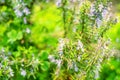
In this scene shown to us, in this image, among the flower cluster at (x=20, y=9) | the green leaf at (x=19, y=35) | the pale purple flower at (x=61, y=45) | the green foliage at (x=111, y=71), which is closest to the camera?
the pale purple flower at (x=61, y=45)

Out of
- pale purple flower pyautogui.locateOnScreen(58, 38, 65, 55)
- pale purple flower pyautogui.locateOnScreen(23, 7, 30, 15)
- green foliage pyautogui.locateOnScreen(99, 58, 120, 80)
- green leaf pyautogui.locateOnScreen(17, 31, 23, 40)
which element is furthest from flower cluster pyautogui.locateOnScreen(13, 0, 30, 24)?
green foliage pyautogui.locateOnScreen(99, 58, 120, 80)

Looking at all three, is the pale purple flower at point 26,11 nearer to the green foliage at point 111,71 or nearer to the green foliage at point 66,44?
the green foliage at point 66,44

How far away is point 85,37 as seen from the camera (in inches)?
158

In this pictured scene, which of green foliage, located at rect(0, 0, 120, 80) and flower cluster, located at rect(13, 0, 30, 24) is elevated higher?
flower cluster, located at rect(13, 0, 30, 24)

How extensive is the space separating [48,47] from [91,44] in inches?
52.2

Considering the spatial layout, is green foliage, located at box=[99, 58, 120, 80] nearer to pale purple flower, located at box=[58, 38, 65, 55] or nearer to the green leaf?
the green leaf

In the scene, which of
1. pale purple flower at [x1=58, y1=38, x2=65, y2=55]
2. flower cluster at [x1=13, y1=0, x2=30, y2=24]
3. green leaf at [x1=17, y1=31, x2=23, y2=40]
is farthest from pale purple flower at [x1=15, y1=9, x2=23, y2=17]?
pale purple flower at [x1=58, y1=38, x2=65, y2=55]

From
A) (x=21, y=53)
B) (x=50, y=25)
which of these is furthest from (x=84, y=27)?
(x=50, y=25)

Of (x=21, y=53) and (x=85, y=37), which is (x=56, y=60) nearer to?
(x=85, y=37)

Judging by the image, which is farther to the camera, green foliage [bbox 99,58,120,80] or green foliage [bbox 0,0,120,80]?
green foliage [bbox 99,58,120,80]

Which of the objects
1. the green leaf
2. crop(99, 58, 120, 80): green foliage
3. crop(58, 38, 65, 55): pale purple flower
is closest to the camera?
crop(58, 38, 65, 55): pale purple flower

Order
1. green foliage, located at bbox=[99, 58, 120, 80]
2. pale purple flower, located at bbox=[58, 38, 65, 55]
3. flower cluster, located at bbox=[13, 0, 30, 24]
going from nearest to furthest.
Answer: pale purple flower, located at bbox=[58, 38, 65, 55] → flower cluster, located at bbox=[13, 0, 30, 24] → green foliage, located at bbox=[99, 58, 120, 80]

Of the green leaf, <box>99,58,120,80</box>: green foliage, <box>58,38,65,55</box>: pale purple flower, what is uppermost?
<box>58,38,65,55</box>: pale purple flower

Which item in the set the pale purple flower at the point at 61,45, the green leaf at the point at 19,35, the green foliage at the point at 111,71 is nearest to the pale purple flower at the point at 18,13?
the green leaf at the point at 19,35
